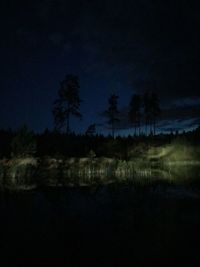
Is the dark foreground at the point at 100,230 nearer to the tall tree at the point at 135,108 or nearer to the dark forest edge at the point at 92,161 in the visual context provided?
the dark forest edge at the point at 92,161

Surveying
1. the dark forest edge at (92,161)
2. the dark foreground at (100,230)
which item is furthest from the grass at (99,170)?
the dark foreground at (100,230)

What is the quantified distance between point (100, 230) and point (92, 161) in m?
27.5

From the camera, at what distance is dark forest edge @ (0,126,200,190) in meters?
30.4

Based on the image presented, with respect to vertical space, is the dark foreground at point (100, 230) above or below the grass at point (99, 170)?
below

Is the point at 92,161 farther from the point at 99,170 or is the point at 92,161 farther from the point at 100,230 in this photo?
the point at 100,230

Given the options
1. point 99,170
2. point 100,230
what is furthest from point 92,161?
point 100,230

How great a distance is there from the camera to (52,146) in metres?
45.9

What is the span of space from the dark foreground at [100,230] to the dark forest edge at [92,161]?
8418mm

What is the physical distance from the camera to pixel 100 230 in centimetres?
1157

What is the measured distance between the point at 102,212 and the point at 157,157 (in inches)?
1407

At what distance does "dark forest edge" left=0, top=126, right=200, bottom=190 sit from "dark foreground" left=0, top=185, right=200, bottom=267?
27.6ft

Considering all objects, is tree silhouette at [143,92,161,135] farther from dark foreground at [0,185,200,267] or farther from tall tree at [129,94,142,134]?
dark foreground at [0,185,200,267]

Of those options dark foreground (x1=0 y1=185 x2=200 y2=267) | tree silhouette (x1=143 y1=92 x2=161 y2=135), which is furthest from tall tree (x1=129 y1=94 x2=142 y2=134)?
dark foreground (x1=0 y1=185 x2=200 y2=267)

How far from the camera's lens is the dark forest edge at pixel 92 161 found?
3039 centimetres
